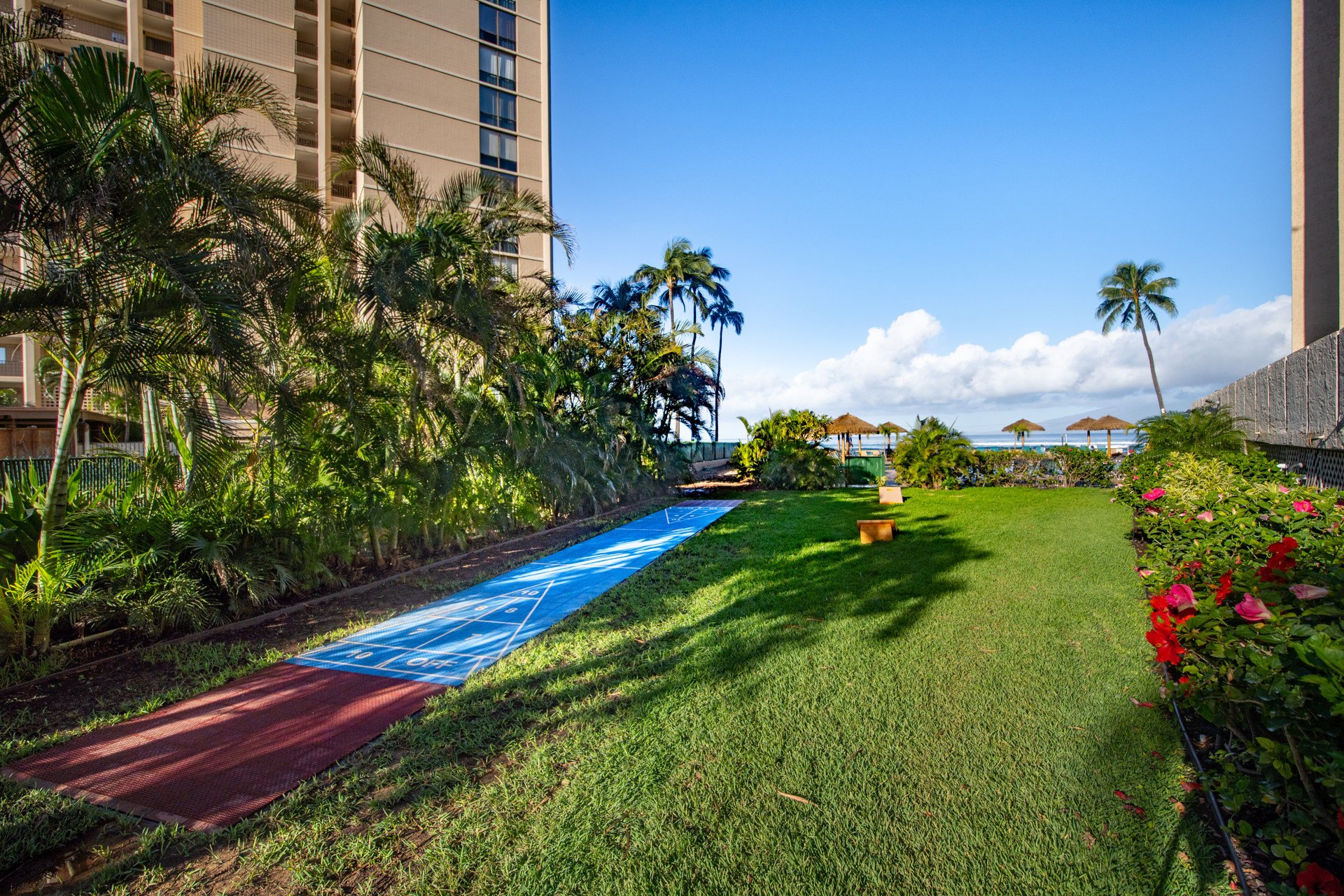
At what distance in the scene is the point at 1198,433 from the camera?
33.1ft

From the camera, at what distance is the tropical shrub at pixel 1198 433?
980 centimetres

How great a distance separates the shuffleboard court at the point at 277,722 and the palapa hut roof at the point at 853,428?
1851cm

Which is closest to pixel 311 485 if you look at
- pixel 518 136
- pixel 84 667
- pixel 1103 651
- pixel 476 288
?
pixel 84 667

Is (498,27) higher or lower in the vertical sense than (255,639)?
higher

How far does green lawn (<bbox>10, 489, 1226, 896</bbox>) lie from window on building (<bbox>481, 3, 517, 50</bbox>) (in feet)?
114

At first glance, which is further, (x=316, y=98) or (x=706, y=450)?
(x=706, y=450)

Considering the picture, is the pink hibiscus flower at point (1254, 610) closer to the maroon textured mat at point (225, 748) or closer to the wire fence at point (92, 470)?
the maroon textured mat at point (225, 748)

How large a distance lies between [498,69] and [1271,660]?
36882 millimetres

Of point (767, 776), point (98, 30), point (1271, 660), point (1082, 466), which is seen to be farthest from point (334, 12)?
point (1271, 660)

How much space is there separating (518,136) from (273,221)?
95.7ft

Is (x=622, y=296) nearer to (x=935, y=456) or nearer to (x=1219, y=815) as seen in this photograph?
(x=935, y=456)

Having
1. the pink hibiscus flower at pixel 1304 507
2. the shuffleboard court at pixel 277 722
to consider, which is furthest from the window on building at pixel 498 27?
the pink hibiscus flower at pixel 1304 507

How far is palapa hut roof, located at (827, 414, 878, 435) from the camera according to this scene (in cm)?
2312

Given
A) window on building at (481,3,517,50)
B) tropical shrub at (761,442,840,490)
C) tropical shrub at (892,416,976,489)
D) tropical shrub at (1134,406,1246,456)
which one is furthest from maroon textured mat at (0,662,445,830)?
window on building at (481,3,517,50)
